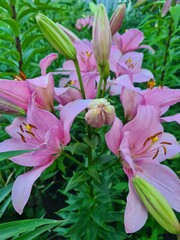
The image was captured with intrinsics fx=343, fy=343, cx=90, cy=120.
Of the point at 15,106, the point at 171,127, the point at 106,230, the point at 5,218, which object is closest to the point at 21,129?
the point at 15,106

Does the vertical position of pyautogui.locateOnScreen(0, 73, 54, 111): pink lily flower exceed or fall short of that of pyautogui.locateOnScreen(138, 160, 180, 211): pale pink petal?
it exceeds it

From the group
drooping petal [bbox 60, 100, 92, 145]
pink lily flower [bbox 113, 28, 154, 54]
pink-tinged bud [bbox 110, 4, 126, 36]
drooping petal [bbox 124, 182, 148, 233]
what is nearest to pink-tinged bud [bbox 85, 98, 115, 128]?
drooping petal [bbox 60, 100, 92, 145]

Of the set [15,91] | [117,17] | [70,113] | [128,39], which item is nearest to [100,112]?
[70,113]

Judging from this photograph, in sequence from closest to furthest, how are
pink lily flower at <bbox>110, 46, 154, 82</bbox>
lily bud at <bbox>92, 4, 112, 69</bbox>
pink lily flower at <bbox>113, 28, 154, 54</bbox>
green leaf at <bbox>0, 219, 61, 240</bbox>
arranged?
1. green leaf at <bbox>0, 219, 61, 240</bbox>
2. lily bud at <bbox>92, 4, 112, 69</bbox>
3. pink lily flower at <bbox>110, 46, 154, 82</bbox>
4. pink lily flower at <bbox>113, 28, 154, 54</bbox>

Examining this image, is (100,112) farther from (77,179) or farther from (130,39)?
(130,39)

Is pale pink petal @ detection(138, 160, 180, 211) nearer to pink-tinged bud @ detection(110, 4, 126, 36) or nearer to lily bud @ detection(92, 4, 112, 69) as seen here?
lily bud @ detection(92, 4, 112, 69)

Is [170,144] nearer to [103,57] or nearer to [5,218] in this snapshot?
[103,57]

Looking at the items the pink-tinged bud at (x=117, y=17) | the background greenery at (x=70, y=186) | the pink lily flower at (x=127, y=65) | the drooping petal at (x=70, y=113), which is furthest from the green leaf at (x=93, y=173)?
the pink-tinged bud at (x=117, y=17)
